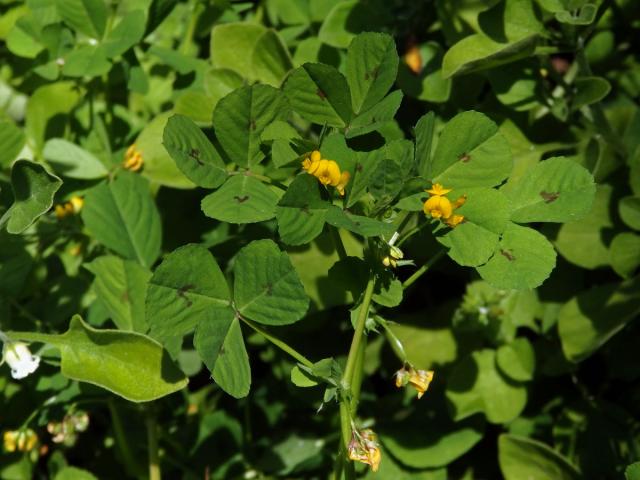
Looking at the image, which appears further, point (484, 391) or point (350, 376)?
point (484, 391)

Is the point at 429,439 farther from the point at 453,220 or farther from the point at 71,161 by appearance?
the point at 71,161

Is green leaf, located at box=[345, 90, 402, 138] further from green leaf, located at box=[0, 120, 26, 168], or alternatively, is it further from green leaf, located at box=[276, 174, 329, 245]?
green leaf, located at box=[0, 120, 26, 168]

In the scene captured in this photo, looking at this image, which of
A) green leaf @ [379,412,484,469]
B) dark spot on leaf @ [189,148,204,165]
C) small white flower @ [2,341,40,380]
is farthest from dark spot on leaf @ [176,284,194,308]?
green leaf @ [379,412,484,469]

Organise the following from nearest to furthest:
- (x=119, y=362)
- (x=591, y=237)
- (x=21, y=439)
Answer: (x=119, y=362) → (x=21, y=439) → (x=591, y=237)

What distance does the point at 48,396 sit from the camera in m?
2.10

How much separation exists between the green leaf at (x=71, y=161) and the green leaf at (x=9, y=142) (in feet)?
0.51

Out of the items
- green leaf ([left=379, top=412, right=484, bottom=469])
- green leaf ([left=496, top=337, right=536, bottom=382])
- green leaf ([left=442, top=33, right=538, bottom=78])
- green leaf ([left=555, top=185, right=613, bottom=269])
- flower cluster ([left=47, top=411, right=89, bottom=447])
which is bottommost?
green leaf ([left=379, top=412, right=484, bottom=469])

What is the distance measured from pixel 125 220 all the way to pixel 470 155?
Result: 902 millimetres

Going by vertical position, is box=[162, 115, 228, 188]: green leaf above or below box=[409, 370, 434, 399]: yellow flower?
above

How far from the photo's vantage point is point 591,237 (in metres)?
2.15

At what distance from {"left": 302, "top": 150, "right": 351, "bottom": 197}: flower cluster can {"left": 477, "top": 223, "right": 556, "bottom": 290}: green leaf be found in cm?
28

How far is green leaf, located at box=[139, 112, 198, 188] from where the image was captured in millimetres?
2178

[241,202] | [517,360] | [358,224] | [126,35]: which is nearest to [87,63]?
[126,35]

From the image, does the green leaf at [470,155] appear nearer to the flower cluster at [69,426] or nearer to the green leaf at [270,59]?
the green leaf at [270,59]
